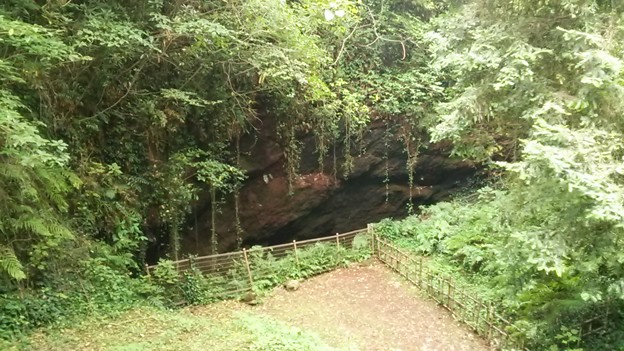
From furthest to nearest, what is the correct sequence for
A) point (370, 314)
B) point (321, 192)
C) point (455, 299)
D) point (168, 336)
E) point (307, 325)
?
point (321, 192) < point (370, 314) < point (455, 299) < point (307, 325) < point (168, 336)

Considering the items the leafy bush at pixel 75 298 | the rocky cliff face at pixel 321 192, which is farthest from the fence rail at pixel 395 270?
the rocky cliff face at pixel 321 192

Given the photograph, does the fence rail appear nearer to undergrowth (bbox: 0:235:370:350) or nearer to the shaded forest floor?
undergrowth (bbox: 0:235:370:350)

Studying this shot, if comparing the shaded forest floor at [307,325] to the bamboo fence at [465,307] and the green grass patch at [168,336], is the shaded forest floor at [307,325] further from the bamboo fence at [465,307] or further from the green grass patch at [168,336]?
the bamboo fence at [465,307]

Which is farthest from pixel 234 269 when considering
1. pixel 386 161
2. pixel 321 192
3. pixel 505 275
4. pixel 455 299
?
pixel 386 161

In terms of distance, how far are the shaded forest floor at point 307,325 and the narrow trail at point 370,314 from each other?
0.06ft

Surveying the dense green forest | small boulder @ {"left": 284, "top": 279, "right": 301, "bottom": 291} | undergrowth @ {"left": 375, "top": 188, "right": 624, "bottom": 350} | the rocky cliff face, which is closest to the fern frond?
the dense green forest

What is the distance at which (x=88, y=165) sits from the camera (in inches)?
379

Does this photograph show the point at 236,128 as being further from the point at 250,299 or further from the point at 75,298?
the point at 75,298

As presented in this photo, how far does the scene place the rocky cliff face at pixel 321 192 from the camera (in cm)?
1456

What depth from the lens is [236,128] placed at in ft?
43.2

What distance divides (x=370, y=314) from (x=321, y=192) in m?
6.05

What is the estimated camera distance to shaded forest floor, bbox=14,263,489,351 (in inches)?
285

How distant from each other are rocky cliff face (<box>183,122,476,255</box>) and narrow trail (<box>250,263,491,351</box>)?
3.30 metres

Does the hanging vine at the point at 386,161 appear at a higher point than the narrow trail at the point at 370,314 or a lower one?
higher
